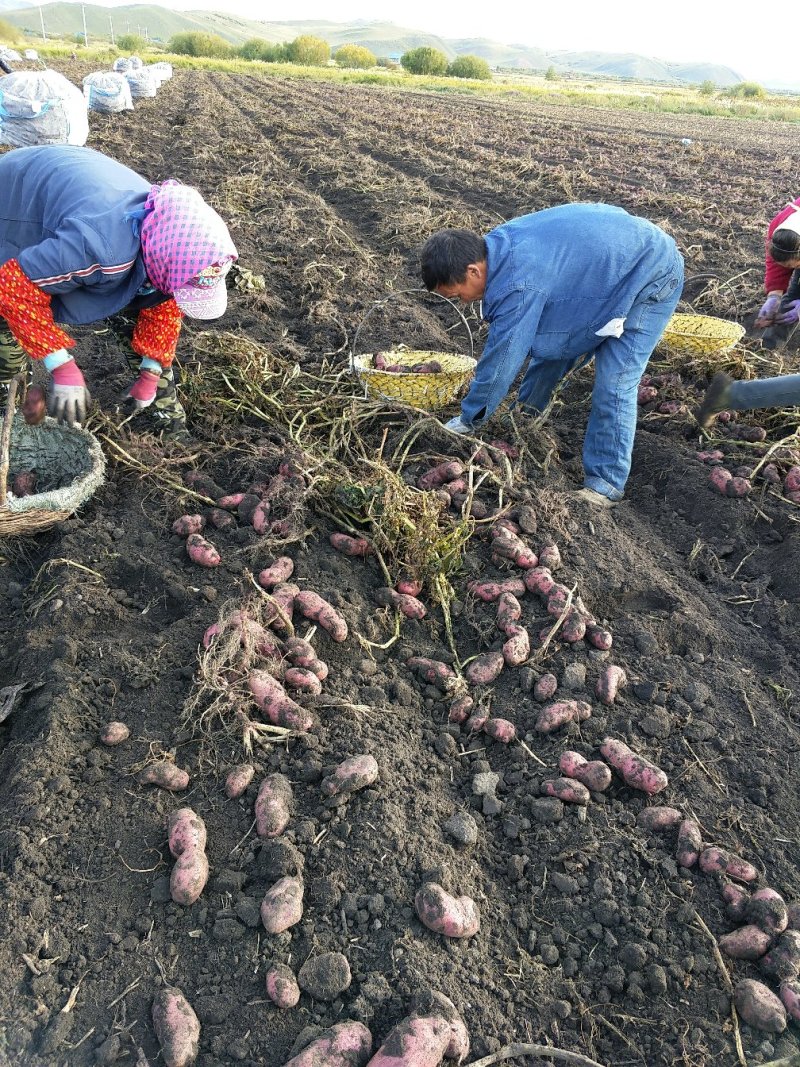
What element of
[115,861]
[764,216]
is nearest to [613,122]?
[764,216]

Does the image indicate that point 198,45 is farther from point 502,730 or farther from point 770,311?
point 502,730

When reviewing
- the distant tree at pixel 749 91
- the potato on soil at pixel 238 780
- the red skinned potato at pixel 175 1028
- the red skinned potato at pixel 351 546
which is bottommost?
the red skinned potato at pixel 175 1028

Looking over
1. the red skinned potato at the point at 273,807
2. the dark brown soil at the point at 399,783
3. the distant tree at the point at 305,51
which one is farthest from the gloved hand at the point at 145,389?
the distant tree at the point at 305,51

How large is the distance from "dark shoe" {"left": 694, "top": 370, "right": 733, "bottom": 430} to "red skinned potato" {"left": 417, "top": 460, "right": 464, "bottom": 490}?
1336 mm

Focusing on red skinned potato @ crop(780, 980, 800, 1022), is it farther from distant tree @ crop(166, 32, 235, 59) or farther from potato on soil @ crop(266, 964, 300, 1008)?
distant tree @ crop(166, 32, 235, 59)

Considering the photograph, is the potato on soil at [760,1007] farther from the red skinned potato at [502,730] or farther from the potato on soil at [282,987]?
the potato on soil at [282,987]

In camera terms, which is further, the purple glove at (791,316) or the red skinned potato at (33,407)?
the purple glove at (791,316)

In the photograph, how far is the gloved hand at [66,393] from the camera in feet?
8.38

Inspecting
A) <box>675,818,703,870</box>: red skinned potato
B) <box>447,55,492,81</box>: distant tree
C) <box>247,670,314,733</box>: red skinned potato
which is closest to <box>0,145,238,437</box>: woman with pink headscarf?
<box>247,670,314,733</box>: red skinned potato

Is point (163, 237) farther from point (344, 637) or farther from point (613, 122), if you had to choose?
point (613, 122)

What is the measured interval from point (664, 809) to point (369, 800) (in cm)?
78

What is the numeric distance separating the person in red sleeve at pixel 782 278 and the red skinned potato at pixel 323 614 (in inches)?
130

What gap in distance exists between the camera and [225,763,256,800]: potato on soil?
6.17ft

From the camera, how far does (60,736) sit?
6.41 ft
